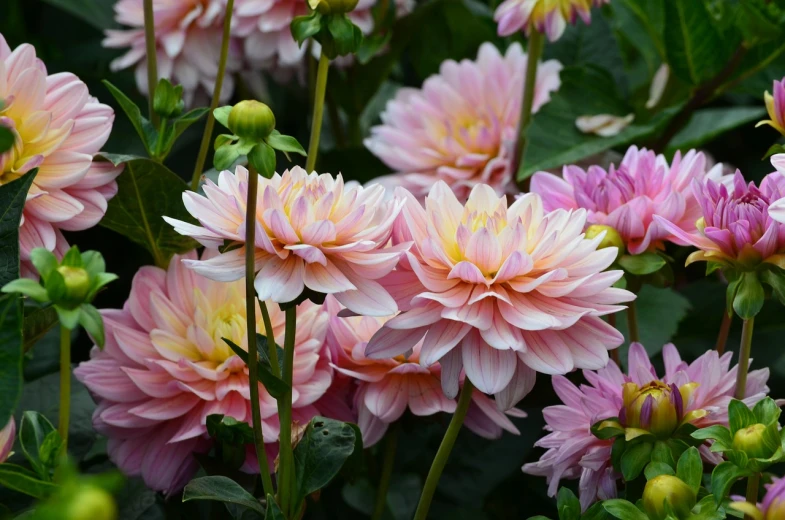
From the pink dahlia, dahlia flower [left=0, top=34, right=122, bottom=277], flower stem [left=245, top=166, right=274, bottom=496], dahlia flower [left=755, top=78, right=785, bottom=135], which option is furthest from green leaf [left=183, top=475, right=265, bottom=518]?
the pink dahlia

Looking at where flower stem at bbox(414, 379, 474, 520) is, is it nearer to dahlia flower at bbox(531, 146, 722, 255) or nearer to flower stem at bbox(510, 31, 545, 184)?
dahlia flower at bbox(531, 146, 722, 255)

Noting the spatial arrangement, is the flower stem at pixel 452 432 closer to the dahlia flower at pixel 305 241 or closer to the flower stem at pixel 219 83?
the dahlia flower at pixel 305 241

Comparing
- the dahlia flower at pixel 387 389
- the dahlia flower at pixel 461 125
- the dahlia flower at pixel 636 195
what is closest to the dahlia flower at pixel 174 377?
the dahlia flower at pixel 387 389

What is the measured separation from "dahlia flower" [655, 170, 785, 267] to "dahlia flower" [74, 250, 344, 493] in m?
0.18

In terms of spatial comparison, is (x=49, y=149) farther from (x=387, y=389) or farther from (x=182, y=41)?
(x=182, y=41)

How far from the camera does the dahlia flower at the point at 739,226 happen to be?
389 mm

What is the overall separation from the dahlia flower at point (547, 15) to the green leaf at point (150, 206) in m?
0.24

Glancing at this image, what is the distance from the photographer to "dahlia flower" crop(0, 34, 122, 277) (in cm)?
43

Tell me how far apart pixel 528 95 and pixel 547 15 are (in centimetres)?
9

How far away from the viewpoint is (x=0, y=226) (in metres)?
0.40

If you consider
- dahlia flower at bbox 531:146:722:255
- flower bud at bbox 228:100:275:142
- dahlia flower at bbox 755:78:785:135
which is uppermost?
flower bud at bbox 228:100:275:142

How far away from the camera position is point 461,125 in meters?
0.74

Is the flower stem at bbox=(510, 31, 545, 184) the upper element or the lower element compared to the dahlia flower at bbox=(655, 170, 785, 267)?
lower

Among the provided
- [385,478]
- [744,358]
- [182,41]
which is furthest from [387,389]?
[182,41]
